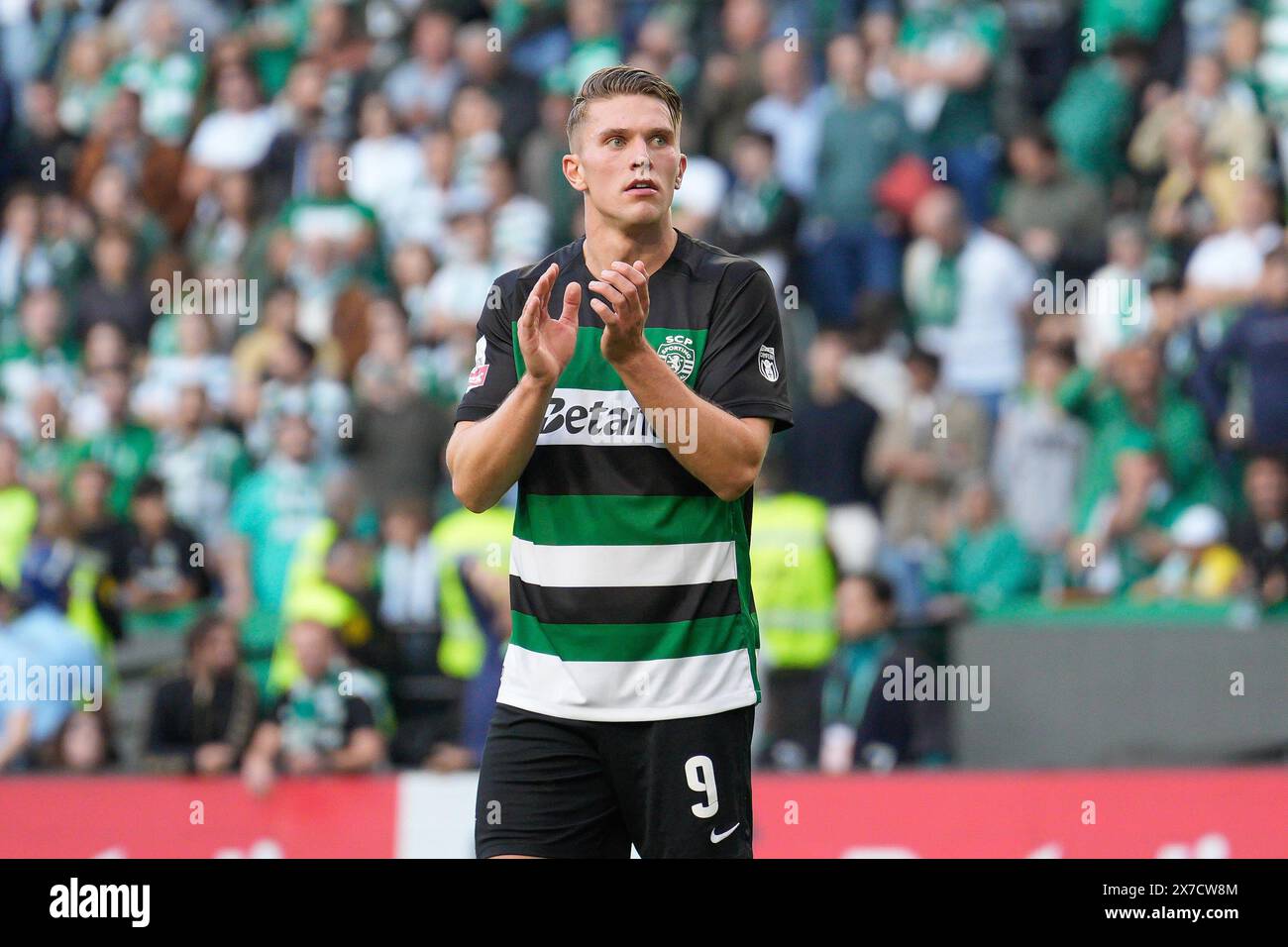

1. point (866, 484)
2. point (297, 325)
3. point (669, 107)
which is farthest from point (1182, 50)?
point (669, 107)

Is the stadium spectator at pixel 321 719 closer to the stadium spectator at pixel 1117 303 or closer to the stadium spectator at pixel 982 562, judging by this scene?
the stadium spectator at pixel 982 562

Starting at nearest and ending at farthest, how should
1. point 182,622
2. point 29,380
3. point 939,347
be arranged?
point 182,622 < point 939,347 < point 29,380

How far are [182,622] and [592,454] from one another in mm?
6045

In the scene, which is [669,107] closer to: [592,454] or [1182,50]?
[592,454]

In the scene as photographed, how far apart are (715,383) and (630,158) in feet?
1.73

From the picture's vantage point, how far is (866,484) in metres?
9.74

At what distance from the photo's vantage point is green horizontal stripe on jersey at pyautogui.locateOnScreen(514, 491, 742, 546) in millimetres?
4023

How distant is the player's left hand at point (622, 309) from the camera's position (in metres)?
3.79

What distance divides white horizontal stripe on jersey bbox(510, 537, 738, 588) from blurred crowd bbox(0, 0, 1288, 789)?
435 cm

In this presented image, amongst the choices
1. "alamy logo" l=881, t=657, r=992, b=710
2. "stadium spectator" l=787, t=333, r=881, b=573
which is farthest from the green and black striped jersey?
"stadium spectator" l=787, t=333, r=881, b=573

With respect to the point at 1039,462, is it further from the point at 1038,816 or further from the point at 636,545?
the point at 636,545

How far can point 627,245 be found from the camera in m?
4.21

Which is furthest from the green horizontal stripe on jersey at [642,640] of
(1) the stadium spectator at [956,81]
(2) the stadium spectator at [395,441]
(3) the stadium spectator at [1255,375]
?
(1) the stadium spectator at [956,81]

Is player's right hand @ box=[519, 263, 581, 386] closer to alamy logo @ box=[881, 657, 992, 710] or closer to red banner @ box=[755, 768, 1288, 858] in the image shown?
red banner @ box=[755, 768, 1288, 858]
